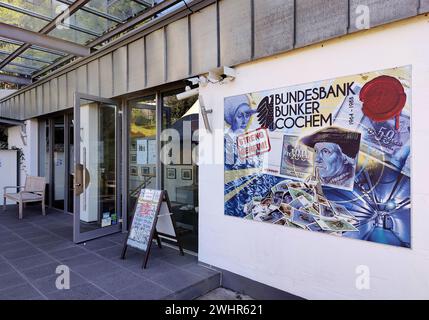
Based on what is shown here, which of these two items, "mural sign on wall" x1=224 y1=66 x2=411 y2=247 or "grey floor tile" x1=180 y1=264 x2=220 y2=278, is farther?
"grey floor tile" x1=180 y1=264 x2=220 y2=278

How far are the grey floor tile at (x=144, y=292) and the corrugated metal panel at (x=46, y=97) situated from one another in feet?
17.4

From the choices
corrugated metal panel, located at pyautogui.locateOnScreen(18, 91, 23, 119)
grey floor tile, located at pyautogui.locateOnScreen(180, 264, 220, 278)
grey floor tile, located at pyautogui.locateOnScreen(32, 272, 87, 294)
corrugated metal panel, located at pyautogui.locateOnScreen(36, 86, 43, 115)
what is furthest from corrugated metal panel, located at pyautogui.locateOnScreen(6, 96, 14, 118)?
grey floor tile, located at pyautogui.locateOnScreen(180, 264, 220, 278)

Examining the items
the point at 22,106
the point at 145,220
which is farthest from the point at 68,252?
the point at 22,106

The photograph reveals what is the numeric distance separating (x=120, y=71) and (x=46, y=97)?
10.2 ft

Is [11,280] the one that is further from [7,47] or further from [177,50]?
[7,47]

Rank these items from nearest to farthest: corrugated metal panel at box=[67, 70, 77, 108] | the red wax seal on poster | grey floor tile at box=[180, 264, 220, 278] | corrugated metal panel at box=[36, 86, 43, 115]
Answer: the red wax seal on poster
grey floor tile at box=[180, 264, 220, 278]
corrugated metal panel at box=[67, 70, 77, 108]
corrugated metal panel at box=[36, 86, 43, 115]

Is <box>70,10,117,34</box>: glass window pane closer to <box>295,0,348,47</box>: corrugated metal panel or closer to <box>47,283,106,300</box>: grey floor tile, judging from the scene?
<box>295,0,348,47</box>: corrugated metal panel

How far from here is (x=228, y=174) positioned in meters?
3.35

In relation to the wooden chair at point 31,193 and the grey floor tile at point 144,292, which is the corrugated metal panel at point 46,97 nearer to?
the wooden chair at point 31,193

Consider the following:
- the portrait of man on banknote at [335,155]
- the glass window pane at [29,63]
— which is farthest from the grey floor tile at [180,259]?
the glass window pane at [29,63]

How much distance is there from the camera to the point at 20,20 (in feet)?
14.4

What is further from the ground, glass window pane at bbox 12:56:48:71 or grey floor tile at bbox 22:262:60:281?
glass window pane at bbox 12:56:48:71

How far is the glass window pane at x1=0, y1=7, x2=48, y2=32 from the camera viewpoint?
165 inches

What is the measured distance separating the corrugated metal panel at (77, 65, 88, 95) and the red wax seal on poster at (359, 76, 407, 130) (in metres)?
4.72
